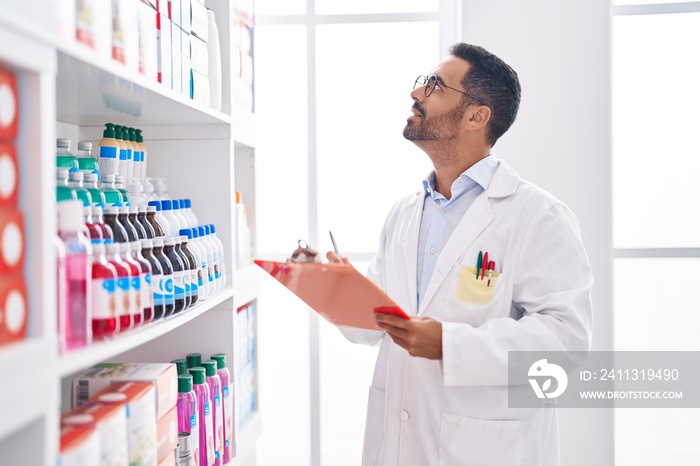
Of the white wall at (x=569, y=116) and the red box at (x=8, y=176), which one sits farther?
the white wall at (x=569, y=116)

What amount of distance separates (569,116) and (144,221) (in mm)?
2269

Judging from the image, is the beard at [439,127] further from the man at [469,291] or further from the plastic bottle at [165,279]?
the plastic bottle at [165,279]

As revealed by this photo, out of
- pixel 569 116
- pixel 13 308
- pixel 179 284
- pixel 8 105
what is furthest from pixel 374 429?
pixel 569 116

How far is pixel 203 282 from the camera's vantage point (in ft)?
6.27

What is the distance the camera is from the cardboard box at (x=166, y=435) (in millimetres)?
1540

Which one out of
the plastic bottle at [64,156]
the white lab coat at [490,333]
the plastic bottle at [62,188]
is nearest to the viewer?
the plastic bottle at [62,188]

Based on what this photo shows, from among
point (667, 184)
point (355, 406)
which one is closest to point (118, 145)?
point (355, 406)

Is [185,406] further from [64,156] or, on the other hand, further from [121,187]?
[64,156]

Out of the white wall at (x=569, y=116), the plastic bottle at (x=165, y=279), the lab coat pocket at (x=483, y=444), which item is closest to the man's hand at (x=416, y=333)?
the lab coat pocket at (x=483, y=444)

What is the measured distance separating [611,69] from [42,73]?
2.85 m

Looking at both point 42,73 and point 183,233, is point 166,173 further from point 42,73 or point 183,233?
point 42,73

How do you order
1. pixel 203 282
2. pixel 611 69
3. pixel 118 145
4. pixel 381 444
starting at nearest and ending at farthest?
pixel 118 145
pixel 203 282
pixel 381 444
pixel 611 69

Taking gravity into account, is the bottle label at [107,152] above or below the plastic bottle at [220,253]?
above

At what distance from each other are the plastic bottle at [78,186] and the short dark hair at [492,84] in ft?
4.63
